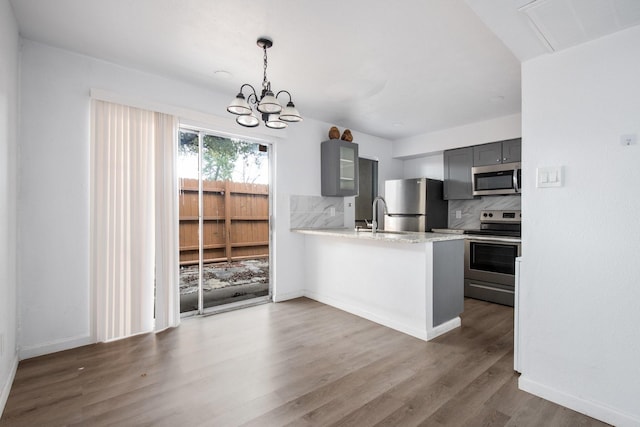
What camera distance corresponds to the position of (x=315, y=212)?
4352 mm

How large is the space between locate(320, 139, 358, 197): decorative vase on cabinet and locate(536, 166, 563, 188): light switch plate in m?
2.60

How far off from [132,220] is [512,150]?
454cm

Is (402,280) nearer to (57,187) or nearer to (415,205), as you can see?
(415,205)

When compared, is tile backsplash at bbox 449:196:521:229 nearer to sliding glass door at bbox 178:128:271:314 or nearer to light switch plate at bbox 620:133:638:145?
light switch plate at bbox 620:133:638:145

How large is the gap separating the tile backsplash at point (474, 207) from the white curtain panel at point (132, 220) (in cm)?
412

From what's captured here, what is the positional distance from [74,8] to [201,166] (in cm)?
165

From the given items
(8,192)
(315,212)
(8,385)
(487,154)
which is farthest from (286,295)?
(487,154)

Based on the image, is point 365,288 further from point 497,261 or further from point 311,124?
point 311,124

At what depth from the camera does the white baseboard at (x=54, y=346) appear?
93.1 inches

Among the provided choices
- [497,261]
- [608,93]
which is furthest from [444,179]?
[608,93]

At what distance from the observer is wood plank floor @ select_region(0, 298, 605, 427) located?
1.69 metres

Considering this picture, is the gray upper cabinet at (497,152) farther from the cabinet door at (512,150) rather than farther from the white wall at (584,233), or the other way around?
the white wall at (584,233)

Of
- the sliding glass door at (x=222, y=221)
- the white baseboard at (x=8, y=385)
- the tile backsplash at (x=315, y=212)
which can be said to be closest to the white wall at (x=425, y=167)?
the tile backsplash at (x=315, y=212)

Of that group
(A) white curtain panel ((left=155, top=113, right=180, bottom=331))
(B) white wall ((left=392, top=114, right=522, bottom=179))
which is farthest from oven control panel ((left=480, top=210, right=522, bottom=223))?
(A) white curtain panel ((left=155, top=113, right=180, bottom=331))
